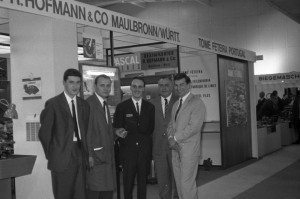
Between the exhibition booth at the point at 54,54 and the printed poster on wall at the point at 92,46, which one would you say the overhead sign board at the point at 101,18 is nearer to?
the exhibition booth at the point at 54,54

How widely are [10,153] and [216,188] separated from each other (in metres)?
3.48

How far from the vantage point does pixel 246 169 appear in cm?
765

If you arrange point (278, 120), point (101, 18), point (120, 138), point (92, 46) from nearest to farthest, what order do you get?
point (101, 18)
point (120, 138)
point (92, 46)
point (278, 120)

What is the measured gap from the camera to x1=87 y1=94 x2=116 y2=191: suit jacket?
376 cm

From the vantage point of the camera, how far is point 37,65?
3.89 metres

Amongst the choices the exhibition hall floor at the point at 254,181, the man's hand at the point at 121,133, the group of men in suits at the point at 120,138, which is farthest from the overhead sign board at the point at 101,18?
the exhibition hall floor at the point at 254,181

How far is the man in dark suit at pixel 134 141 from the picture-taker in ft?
14.3

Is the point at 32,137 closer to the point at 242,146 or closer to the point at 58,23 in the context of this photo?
the point at 58,23

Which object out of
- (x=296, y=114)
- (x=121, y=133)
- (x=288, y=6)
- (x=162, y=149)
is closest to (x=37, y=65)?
(x=121, y=133)

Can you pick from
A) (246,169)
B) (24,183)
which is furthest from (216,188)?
(24,183)

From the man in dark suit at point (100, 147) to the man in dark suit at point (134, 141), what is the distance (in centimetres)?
39

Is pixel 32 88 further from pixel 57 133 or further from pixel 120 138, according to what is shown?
pixel 120 138

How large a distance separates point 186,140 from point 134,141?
0.59 m

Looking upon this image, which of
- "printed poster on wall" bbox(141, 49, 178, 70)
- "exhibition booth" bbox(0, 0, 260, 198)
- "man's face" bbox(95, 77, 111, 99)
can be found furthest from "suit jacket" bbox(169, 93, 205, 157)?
"printed poster on wall" bbox(141, 49, 178, 70)
